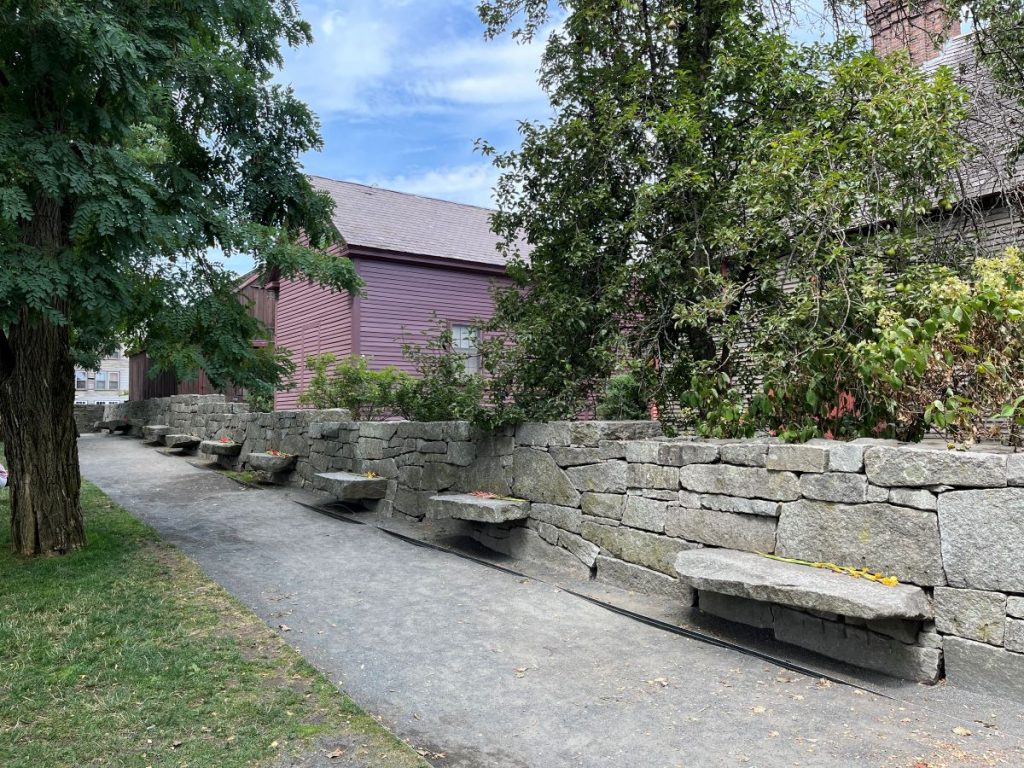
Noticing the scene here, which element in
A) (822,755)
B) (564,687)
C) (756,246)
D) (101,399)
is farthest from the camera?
(101,399)

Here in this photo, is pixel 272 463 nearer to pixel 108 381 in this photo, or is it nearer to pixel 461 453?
pixel 461 453

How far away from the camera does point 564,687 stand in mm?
3545

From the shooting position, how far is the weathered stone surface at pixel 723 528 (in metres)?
4.27

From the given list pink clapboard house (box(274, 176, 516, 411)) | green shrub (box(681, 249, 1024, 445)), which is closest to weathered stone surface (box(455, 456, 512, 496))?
green shrub (box(681, 249, 1024, 445))

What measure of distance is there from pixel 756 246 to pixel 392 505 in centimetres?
488

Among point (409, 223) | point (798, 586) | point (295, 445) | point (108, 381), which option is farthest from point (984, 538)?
point (108, 381)

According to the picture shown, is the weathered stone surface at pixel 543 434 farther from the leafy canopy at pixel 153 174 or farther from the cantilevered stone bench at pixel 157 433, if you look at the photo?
the cantilevered stone bench at pixel 157 433

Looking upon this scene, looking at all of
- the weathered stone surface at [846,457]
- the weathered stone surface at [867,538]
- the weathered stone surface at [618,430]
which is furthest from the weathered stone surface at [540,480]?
the weathered stone surface at [846,457]

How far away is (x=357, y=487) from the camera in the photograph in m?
7.98

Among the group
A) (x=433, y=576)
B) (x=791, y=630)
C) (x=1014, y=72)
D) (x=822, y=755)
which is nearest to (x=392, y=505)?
(x=433, y=576)

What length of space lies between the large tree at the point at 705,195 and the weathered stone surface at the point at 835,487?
94 centimetres

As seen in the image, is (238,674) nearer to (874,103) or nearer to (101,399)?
(874,103)

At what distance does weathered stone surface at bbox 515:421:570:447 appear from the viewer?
5734mm

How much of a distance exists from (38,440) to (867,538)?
616 centimetres
